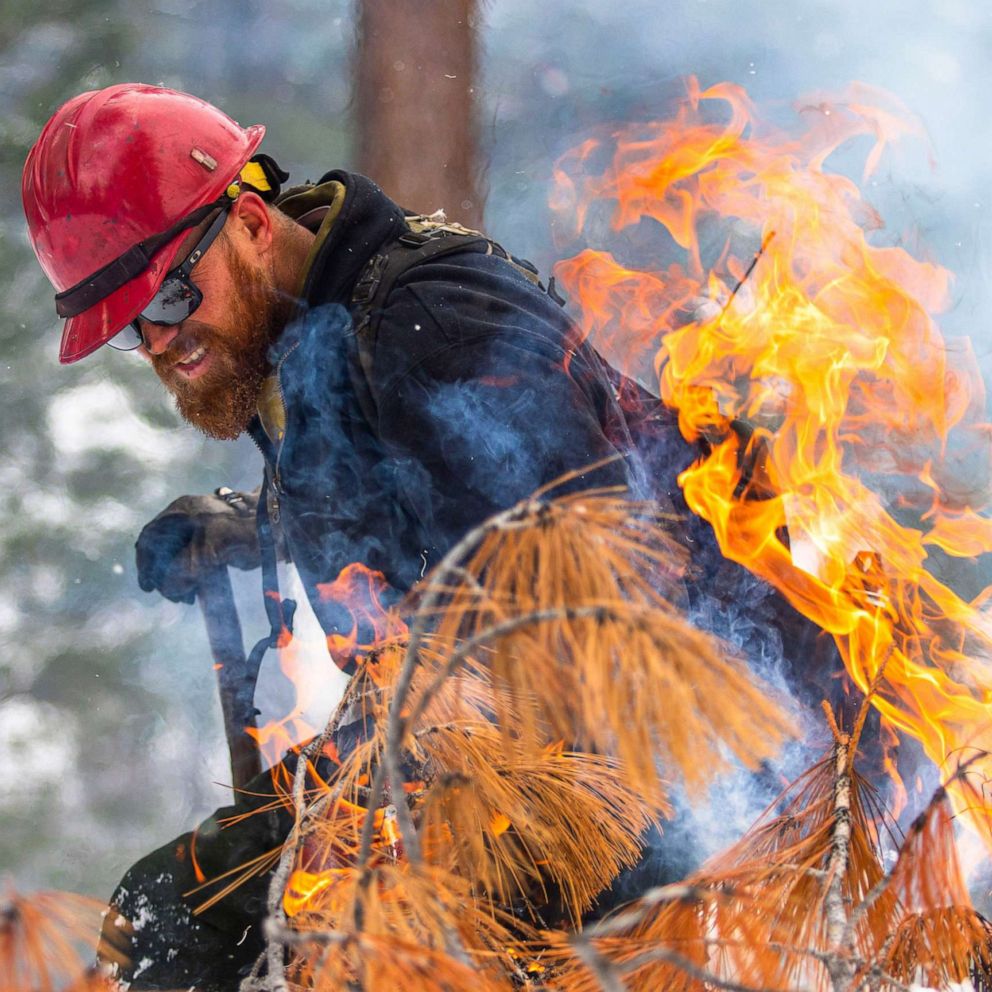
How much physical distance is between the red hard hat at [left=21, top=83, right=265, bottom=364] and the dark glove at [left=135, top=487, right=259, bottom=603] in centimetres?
84

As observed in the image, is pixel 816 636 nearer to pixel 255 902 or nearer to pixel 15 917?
pixel 255 902

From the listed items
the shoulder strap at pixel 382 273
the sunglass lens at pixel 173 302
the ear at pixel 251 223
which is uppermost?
the ear at pixel 251 223

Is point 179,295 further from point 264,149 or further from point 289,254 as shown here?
point 264,149

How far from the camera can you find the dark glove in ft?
10.2

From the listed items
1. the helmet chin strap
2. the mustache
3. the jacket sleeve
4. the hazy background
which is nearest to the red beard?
the mustache

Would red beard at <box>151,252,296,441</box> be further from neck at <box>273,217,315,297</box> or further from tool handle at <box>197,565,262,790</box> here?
tool handle at <box>197,565,262,790</box>

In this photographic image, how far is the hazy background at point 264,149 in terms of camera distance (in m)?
4.27

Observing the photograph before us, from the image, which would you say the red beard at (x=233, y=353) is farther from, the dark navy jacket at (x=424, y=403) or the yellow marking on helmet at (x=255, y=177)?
the yellow marking on helmet at (x=255, y=177)

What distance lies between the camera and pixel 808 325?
3492mm

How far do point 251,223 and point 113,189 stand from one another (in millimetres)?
326

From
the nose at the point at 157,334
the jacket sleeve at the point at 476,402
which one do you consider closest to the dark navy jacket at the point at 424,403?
the jacket sleeve at the point at 476,402

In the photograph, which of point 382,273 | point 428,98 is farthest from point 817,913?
point 428,98

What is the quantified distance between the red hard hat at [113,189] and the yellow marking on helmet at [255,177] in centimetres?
14

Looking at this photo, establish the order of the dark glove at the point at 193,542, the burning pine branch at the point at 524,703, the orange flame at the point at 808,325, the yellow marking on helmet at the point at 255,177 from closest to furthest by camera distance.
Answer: the burning pine branch at the point at 524,703, the yellow marking on helmet at the point at 255,177, the dark glove at the point at 193,542, the orange flame at the point at 808,325
